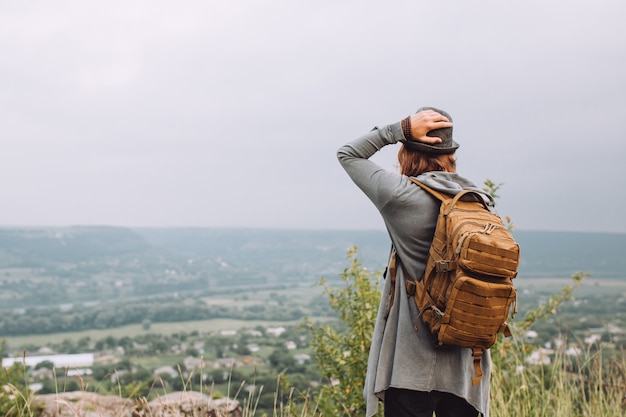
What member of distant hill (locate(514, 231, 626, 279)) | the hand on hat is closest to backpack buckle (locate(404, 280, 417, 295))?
the hand on hat

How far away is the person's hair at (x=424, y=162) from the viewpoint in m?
2.06

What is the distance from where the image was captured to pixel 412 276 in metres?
1.97

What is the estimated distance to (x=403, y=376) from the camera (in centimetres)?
192

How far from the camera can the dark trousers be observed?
1.93 m

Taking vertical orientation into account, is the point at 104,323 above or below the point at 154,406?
below

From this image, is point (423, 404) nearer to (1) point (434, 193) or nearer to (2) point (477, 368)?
(2) point (477, 368)

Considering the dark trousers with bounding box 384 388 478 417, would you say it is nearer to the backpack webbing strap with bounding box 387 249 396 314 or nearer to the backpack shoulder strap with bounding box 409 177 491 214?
the backpack webbing strap with bounding box 387 249 396 314

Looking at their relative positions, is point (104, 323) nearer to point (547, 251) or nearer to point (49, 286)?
point (49, 286)

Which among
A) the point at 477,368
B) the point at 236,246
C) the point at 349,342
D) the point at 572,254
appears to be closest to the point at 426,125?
the point at 477,368

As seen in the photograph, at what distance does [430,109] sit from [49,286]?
7257 cm

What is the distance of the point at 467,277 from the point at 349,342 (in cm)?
278

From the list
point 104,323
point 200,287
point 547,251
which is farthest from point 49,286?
point 547,251

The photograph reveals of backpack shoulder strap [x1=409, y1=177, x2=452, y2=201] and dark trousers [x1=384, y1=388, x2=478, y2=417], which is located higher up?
backpack shoulder strap [x1=409, y1=177, x2=452, y2=201]

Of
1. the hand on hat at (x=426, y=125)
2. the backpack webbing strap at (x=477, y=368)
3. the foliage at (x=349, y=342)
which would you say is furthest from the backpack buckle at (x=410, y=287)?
the foliage at (x=349, y=342)
